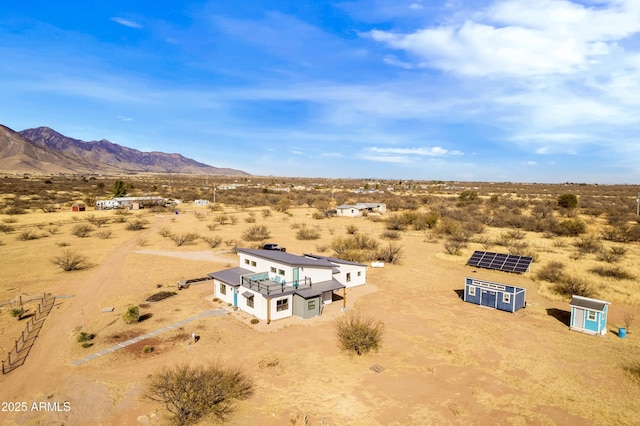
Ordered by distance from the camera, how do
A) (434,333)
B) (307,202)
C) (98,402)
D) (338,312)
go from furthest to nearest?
(307,202) → (338,312) → (434,333) → (98,402)

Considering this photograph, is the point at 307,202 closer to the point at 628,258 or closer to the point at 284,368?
the point at 628,258

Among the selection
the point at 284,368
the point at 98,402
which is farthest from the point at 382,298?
the point at 98,402

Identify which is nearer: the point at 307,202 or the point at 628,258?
the point at 628,258

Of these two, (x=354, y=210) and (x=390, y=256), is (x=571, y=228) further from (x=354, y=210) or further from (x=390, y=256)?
(x=354, y=210)

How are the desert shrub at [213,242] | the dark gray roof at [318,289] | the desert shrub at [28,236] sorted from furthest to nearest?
the desert shrub at [28,236] < the desert shrub at [213,242] < the dark gray roof at [318,289]

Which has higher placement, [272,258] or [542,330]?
[272,258]

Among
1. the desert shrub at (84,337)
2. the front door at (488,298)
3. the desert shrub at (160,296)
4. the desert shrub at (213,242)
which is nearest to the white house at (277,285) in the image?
the desert shrub at (160,296)

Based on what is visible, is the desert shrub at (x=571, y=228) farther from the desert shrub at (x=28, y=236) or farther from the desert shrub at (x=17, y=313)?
the desert shrub at (x=28, y=236)

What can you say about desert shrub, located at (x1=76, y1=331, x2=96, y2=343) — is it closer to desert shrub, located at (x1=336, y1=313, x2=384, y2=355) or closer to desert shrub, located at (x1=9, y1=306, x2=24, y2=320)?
desert shrub, located at (x1=9, y1=306, x2=24, y2=320)

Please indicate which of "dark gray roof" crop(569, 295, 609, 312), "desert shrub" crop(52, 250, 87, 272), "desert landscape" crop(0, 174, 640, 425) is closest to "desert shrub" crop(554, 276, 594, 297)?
"desert landscape" crop(0, 174, 640, 425)
